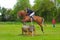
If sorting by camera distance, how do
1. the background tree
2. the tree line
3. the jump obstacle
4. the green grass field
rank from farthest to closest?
the background tree, the tree line, the jump obstacle, the green grass field

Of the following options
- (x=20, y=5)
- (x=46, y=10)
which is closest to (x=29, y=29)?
(x=46, y=10)

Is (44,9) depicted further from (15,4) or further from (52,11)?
(15,4)

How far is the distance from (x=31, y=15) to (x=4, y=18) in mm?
40896

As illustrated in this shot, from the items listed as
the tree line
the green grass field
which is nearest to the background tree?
the tree line

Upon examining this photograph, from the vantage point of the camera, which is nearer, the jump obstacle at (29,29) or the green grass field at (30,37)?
the green grass field at (30,37)

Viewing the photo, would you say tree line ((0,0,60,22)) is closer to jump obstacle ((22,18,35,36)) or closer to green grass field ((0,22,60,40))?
green grass field ((0,22,60,40))

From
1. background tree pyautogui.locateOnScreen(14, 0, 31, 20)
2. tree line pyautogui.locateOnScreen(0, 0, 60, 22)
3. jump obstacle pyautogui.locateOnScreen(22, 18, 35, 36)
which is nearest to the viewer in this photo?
jump obstacle pyautogui.locateOnScreen(22, 18, 35, 36)

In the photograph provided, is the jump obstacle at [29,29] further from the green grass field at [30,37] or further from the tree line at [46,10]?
the tree line at [46,10]

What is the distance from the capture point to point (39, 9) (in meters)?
61.2

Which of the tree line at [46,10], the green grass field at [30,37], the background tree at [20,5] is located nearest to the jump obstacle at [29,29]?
the green grass field at [30,37]

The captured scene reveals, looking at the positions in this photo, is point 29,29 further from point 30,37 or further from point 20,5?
point 20,5

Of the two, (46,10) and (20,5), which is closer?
(46,10)

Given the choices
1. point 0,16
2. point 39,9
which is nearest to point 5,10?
point 0,16

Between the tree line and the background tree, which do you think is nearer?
the tree line
